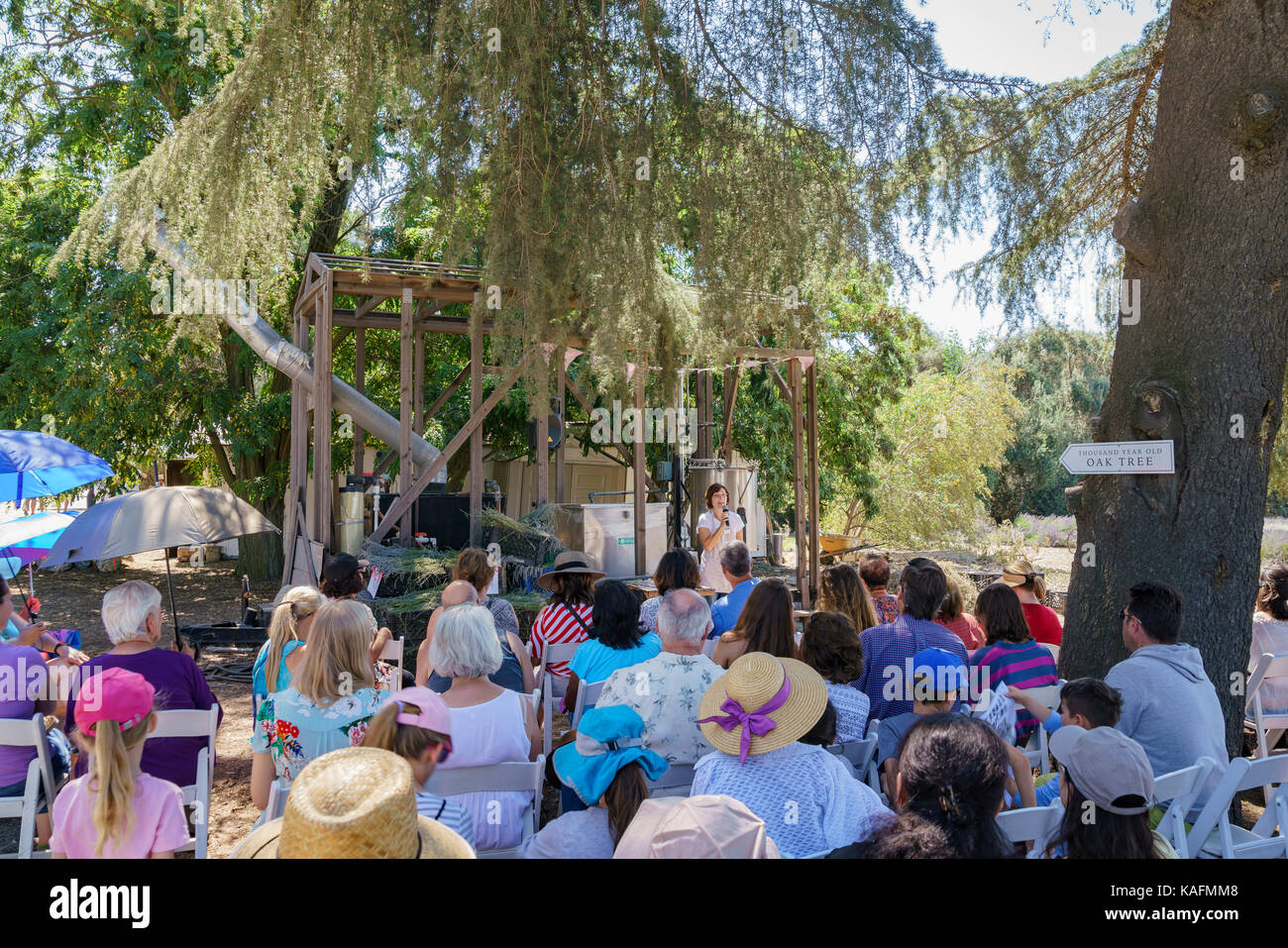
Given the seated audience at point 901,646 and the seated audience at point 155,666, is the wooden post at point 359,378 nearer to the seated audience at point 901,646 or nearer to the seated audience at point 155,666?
the seated audience at point 155,666

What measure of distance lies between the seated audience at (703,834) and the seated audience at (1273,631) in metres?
4.41

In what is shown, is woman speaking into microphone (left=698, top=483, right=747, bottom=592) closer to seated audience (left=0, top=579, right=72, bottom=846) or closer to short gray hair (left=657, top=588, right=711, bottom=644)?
short gray hair (left=657, top=588, right=711, bottom=644)

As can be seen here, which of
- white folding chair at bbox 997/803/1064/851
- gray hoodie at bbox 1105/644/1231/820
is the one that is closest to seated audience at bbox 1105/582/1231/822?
gray hoodie at bbox 1105/644/1231/820

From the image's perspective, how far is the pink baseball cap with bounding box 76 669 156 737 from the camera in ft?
8.95

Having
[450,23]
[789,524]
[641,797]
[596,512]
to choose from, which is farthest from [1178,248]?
[789,524]

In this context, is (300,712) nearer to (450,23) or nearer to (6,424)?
(450,23)

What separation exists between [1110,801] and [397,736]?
6.00ft

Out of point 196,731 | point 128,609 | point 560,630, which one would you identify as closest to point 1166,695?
point 560,630

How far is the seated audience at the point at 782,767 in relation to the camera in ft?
8.57

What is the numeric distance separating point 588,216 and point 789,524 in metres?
20.3

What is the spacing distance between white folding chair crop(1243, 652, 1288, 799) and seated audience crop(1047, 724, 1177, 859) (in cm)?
291

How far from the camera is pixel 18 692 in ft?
12.6

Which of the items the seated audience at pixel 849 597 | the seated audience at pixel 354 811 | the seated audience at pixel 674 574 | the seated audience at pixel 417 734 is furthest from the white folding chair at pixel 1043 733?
the seated audience at pixel 354 811
